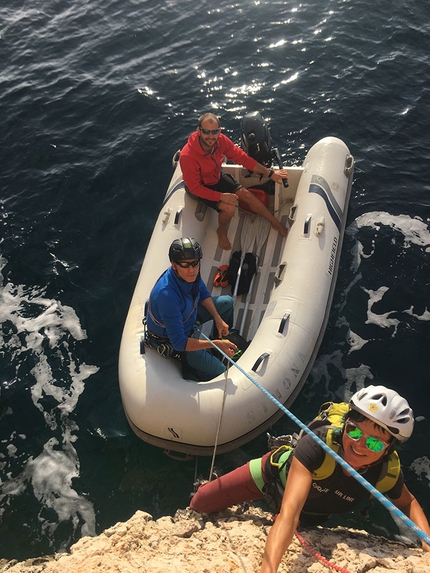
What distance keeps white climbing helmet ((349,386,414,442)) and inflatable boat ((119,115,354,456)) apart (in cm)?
199

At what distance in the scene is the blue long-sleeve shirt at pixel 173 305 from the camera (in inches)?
175

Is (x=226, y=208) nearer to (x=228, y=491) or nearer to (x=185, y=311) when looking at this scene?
(x=185, y=311)

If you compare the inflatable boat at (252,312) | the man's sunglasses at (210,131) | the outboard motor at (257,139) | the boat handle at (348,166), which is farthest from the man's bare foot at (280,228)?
the man's sunglasses at (210,131)

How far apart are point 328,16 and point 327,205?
6.82 meters

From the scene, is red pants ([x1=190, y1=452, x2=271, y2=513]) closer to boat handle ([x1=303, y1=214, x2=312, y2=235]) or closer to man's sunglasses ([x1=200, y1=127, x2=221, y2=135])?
boat handle ([x1=303, y1=214, x2=312, y2=235])

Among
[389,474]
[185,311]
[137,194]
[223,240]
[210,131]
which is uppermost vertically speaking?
[210,131]

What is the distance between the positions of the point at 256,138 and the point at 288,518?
17.4 ft

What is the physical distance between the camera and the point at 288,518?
8.89 feet

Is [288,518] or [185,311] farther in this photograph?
[185,311]

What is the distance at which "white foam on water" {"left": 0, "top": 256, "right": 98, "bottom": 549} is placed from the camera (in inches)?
188


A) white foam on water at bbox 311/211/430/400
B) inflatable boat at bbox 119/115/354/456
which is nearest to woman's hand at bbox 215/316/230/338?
inflatable boat at bbox 119/115/354/456

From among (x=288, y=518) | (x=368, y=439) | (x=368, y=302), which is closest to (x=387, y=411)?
(x=368, y=439)

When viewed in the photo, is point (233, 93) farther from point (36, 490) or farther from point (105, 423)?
point (36, 490)

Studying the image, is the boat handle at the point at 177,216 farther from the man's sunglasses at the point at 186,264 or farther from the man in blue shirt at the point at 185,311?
the man's sunglasses at the point at 186,264
